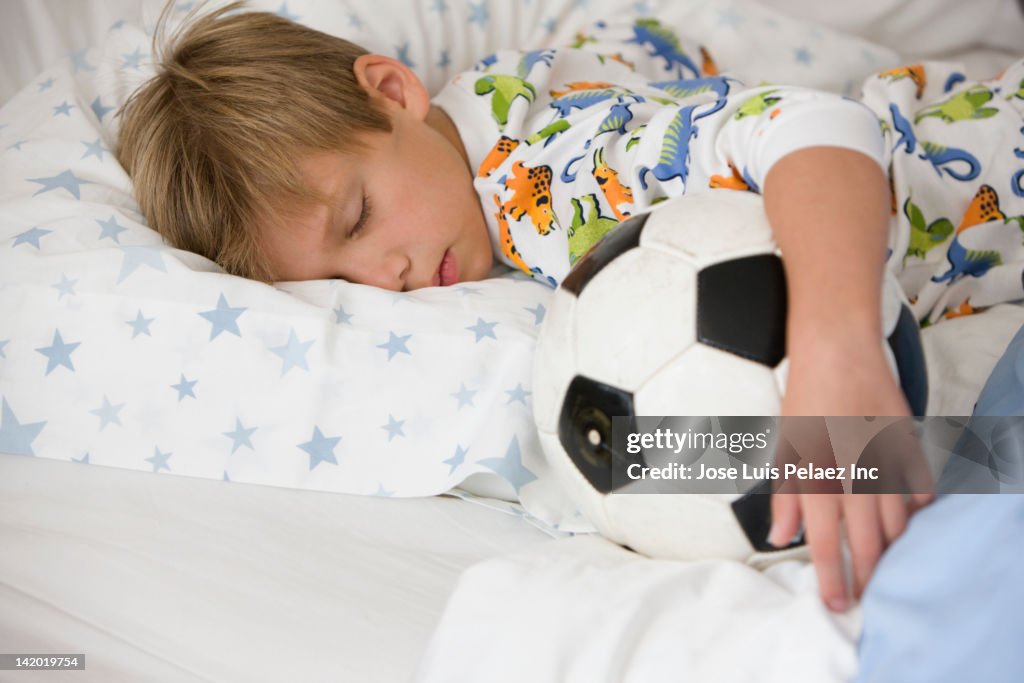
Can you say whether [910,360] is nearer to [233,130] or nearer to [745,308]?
[745,308]

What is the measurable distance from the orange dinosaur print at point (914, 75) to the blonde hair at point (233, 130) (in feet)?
2.49

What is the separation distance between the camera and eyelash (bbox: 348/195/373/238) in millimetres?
1126

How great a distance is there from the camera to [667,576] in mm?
682

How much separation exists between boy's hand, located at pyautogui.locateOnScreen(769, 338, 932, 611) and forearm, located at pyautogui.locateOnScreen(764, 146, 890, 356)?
1cm

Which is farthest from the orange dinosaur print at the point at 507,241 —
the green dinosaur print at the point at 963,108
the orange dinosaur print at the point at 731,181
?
the green dinosaur print at the point at 963,108

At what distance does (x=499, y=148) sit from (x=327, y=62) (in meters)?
0.28

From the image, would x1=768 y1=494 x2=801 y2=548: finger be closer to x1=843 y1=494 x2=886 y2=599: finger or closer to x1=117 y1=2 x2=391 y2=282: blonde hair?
x1=843 y1=494 x2=886 y2=599: finger

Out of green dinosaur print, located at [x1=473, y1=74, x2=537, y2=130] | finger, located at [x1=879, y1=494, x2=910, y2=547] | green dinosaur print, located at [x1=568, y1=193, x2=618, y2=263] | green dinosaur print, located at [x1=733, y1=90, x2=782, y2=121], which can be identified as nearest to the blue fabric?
finger, located at [x1=879, y1=494, x2=910, y2=547]

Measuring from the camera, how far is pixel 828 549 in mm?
628

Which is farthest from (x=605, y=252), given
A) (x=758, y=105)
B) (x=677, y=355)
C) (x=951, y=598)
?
(x=951, y=598)

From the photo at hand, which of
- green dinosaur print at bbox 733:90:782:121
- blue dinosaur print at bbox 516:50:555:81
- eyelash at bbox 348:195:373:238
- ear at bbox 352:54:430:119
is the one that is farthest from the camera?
blue dinosaur print at bbox 516:50:555:81

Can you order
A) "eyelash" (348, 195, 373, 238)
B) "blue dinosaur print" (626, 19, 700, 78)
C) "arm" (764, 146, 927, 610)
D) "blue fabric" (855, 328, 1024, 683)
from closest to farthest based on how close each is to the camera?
"blue fabric" (855, 328, 1024, 683) < "arm" (764, 146, 927, 610) < "eyelash" (348, 195, 373, 238) < "blue dinosaur print" (626, 19, 700, 78)

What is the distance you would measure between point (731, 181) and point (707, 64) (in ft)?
2.72

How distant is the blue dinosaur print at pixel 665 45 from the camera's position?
→ 1568 millimetres
